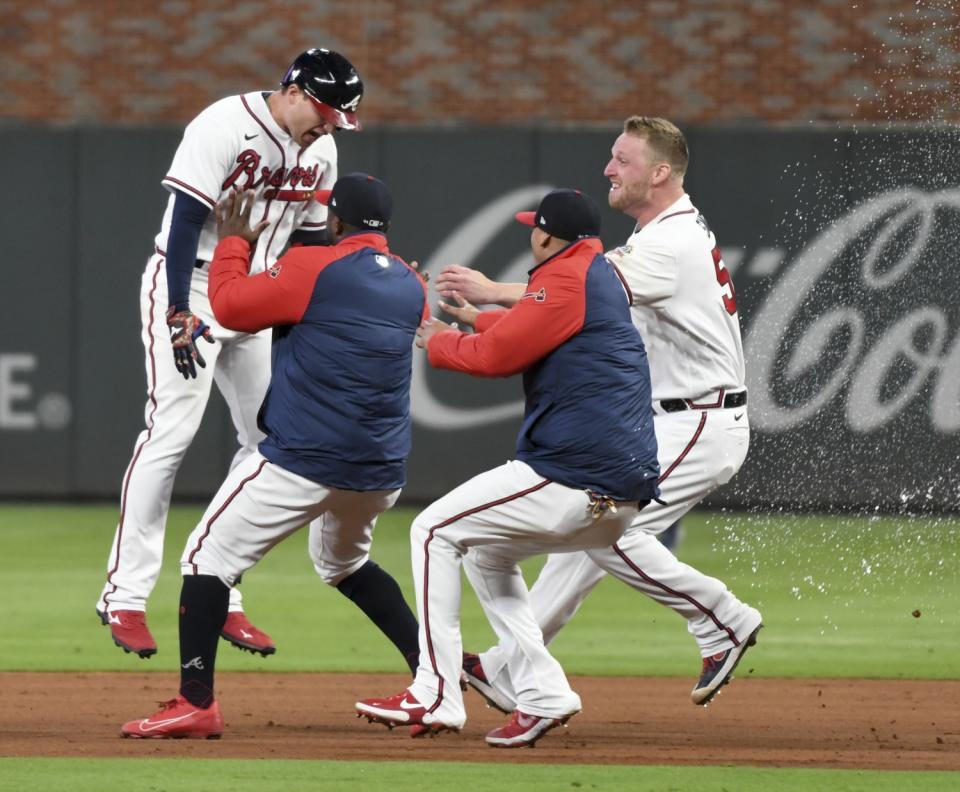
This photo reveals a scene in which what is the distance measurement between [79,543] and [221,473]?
6.45 feet

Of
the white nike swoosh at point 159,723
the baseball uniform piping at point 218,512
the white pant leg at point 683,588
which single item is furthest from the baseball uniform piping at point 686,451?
the white nike swoosh at point 159,723

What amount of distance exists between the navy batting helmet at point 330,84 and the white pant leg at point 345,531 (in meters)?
1.48

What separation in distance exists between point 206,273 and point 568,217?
175cm

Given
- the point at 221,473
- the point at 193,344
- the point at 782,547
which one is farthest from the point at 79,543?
the point at 193,344

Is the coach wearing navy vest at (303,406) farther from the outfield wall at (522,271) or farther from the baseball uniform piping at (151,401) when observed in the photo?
the outfield wall at (522,271)

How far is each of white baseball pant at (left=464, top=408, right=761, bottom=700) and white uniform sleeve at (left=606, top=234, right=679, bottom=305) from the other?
0.54 metres

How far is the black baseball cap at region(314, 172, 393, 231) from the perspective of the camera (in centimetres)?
595

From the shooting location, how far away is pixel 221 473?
13.8m

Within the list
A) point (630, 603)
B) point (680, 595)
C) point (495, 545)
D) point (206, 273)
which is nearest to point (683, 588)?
point (680, 595)

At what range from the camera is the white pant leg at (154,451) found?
6699 millimetres

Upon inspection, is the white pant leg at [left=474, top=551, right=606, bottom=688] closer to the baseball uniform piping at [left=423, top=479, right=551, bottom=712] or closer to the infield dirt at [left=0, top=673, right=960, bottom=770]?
the infield dirt at [left=0, top=673, right=960, bottom=770]

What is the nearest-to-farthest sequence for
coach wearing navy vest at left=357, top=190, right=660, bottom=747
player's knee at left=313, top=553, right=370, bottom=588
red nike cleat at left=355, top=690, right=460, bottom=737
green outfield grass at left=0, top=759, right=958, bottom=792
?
green outfield grass at left=0, top=759, right=958, bottom=792 < coach wearing navy vest at left=357, top=190, right=660, bottom=747 < red nike cleat at left=355, top=690, right=460, bottom=737 < player's knee at left=313, top=553, right=370, bottom=588

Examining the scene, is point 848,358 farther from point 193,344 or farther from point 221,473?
point 193,344

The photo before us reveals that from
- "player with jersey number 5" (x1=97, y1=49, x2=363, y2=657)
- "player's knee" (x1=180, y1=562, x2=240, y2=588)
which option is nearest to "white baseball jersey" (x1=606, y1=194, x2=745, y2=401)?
"player with jersey number 5" (x1=97, y1=49, x2=363, y2=657)
